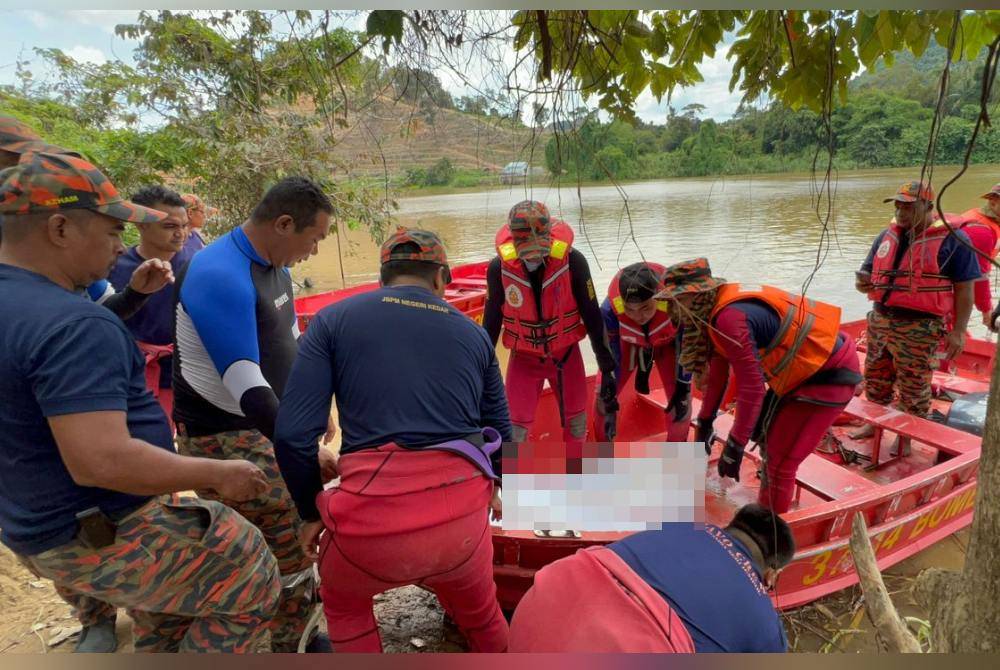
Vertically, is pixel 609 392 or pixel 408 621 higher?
pixel 609 392

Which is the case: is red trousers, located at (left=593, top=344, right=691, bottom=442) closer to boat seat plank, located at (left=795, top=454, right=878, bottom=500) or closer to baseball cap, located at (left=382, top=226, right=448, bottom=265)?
boat seat plank, located at (left=795, top=454, right=878, bottom=500)

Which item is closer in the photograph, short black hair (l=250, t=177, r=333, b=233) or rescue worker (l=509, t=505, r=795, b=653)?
rescue worker (l=509, t=505, r=795, b=653)

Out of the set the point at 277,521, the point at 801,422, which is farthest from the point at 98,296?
the point at 801,422

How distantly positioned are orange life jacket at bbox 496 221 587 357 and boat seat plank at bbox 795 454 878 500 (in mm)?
1595

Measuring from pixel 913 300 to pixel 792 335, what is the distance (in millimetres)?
1796

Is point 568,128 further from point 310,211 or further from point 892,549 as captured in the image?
point 892,549

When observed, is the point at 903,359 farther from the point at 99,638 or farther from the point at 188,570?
the point at 99,638

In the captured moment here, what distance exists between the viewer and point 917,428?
3.42m

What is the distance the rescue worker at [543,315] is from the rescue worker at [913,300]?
2.14 meters

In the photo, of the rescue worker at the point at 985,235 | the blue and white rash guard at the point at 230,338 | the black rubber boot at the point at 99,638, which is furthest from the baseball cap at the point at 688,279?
the black rubber boot at the point at 99,638

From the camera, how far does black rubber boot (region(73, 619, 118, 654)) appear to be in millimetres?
2221

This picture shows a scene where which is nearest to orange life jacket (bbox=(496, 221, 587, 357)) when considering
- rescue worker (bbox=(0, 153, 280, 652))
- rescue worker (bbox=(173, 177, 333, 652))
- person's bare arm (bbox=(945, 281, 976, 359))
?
rescue worker (bbox=(173, 177, 333, 652))

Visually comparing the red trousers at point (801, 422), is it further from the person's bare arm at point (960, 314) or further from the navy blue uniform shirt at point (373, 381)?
the navy blue uniform shirt at point (373, 381)

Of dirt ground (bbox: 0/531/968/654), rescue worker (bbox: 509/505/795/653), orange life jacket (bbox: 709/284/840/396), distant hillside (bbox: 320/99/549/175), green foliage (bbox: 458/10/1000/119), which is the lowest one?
dirt ground (bbox: 0/531/968/654)
